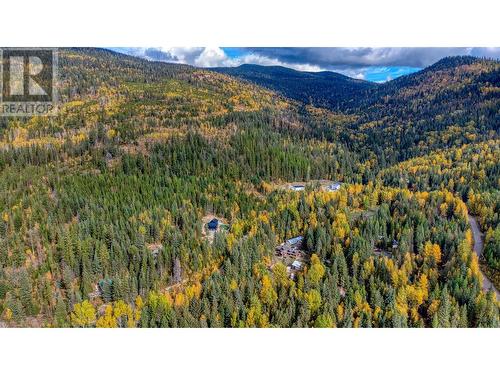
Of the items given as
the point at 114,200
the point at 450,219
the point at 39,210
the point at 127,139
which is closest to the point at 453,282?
the point at 450,219

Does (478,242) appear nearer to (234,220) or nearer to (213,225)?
(234,220)

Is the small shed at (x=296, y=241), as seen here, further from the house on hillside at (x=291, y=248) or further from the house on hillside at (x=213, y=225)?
the house on hillside at (x=213, y=225)

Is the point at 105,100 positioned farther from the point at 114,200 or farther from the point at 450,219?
the point at 450,219

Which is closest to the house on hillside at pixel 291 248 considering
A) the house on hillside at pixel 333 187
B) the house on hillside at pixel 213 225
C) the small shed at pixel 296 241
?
the small shed at pixel 296 241

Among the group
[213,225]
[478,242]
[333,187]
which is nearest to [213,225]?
[213,225]

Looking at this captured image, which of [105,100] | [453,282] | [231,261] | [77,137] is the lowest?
[231,261]

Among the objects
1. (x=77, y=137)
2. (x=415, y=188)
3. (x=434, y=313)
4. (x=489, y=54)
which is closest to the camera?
(x=434, y=313)

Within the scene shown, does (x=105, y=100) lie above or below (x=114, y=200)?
above

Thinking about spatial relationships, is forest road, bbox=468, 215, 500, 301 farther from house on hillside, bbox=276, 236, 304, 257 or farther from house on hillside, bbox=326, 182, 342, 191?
house on hillside, bbox=326, 182, 342, 191
